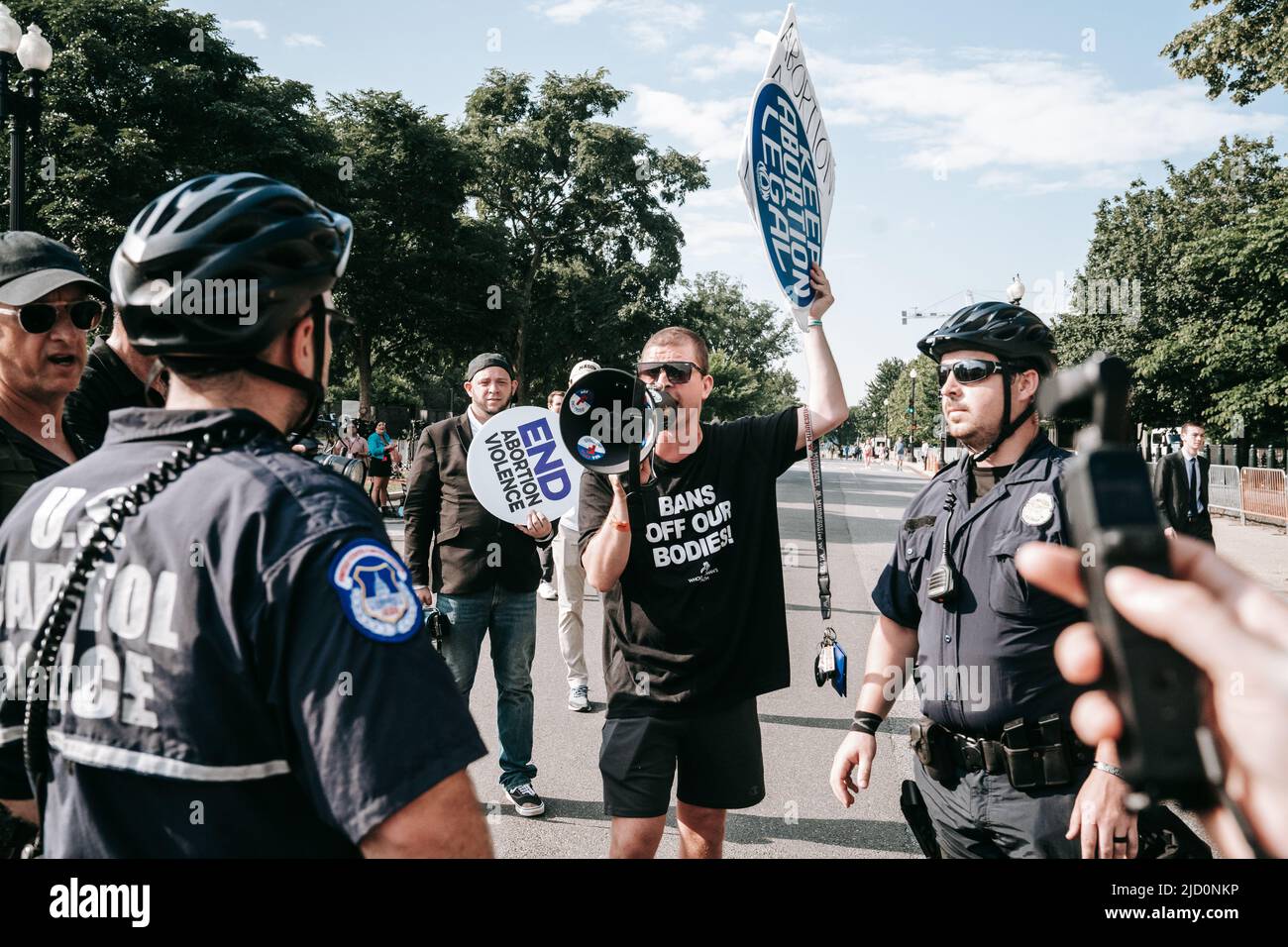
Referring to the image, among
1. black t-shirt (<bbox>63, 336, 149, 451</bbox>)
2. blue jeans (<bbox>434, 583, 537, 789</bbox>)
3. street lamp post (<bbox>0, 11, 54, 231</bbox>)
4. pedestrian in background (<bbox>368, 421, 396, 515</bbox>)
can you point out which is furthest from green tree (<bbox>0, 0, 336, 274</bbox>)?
black t-shirt (<bbox>63, 336, 149, 451</bbox>)

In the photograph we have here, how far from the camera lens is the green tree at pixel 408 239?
3119 centimetres

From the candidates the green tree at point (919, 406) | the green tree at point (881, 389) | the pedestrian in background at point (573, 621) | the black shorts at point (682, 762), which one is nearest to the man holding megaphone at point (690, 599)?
the black shorts at point (682, 762)

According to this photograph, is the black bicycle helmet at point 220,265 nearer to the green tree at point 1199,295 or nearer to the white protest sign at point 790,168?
the white protest sign at point 790,168

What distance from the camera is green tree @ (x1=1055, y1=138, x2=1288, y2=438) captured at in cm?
2648

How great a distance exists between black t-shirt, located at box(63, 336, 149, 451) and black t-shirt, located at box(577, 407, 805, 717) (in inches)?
66.9

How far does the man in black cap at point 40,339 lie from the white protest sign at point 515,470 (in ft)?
7.15

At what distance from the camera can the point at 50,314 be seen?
9.98ft

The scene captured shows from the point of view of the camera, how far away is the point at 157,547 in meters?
1.27
